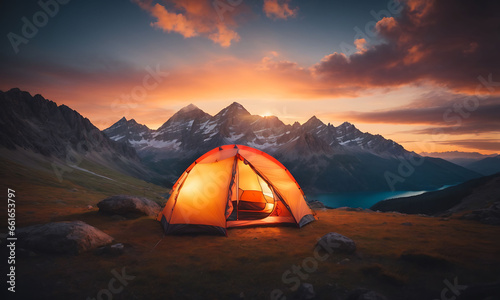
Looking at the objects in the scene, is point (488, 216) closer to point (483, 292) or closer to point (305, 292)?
point (483, 292)

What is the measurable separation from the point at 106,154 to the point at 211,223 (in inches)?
7161

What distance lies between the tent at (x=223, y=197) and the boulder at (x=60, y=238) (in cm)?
349

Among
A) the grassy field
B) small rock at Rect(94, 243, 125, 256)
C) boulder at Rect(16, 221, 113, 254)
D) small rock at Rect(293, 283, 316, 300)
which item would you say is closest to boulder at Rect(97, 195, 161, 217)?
the grassy field

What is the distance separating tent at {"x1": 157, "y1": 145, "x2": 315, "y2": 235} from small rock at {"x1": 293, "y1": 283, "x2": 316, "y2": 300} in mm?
6063

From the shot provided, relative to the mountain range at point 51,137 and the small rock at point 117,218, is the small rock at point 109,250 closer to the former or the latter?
the small rock at point 117,218

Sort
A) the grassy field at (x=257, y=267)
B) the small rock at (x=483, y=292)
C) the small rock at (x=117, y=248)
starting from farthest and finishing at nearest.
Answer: the small rock at (x=117, y=248)
the grassy field at (x=257, y=267)
the small rock at (x=483, y=292)

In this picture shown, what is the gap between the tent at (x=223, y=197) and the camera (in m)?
12.0

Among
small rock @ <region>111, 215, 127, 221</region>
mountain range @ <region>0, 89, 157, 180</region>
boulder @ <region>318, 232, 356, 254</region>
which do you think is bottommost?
small rock @ <region>111, 215, 127, 221</region>

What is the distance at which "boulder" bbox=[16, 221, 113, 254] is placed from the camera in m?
8.45

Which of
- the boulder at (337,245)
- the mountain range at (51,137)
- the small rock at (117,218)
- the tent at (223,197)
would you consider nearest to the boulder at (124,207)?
the small rock at (117,218)

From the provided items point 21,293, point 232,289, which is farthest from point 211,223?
point 21,293

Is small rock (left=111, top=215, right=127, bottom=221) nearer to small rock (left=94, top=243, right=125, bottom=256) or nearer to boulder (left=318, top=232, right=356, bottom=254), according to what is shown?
small rock (left=94, top=243, right=125, bottom=256)

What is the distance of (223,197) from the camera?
12.5 metres

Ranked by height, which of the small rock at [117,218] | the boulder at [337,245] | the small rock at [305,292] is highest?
the boulder at [337,245]
